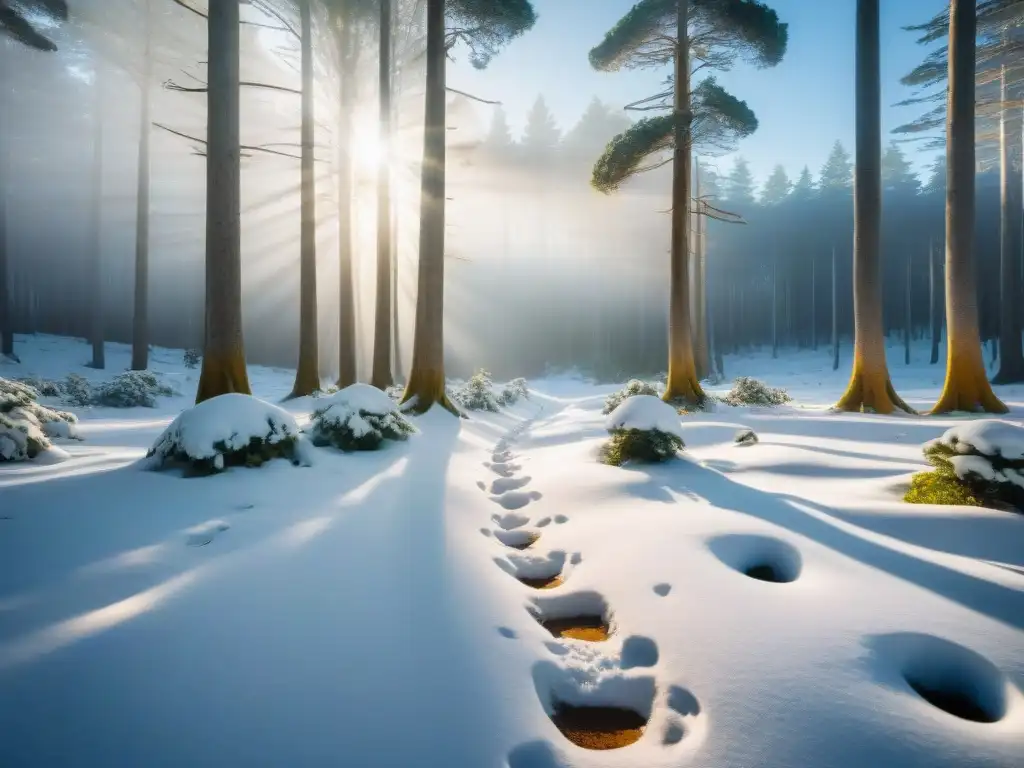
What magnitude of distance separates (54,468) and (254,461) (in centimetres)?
158

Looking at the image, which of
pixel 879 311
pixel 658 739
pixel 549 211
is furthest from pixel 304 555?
pixel 549 211

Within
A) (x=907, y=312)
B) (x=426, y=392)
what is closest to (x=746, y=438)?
(x=426, y=392)

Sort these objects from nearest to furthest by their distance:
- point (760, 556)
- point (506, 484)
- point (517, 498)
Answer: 1. point (760, 556)
2. point (517, 498)
3. point (506, 484)

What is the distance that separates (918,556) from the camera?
2588mm

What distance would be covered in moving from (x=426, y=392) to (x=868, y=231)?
29.7ft

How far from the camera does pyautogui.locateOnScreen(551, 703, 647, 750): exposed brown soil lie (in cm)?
162

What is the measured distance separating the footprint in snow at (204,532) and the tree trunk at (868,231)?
9.91m

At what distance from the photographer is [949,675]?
5.72 ft

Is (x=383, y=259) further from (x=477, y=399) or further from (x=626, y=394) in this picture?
(x=626, y=394)

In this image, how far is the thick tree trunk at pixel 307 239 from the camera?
10.7 metres

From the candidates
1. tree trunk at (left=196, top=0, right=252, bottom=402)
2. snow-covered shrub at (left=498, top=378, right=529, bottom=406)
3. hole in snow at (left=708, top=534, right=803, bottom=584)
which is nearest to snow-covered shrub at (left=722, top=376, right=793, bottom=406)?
snow-covered shrub at (left=498, top=378, right=529, bottom=406)

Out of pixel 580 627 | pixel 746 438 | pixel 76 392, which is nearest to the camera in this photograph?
pixel 580 627

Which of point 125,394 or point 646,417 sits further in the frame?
point 125,394

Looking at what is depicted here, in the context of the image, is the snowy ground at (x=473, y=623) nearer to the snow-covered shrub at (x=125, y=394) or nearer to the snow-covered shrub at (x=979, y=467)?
the snow-covered shrub at (x=979, y=467)
